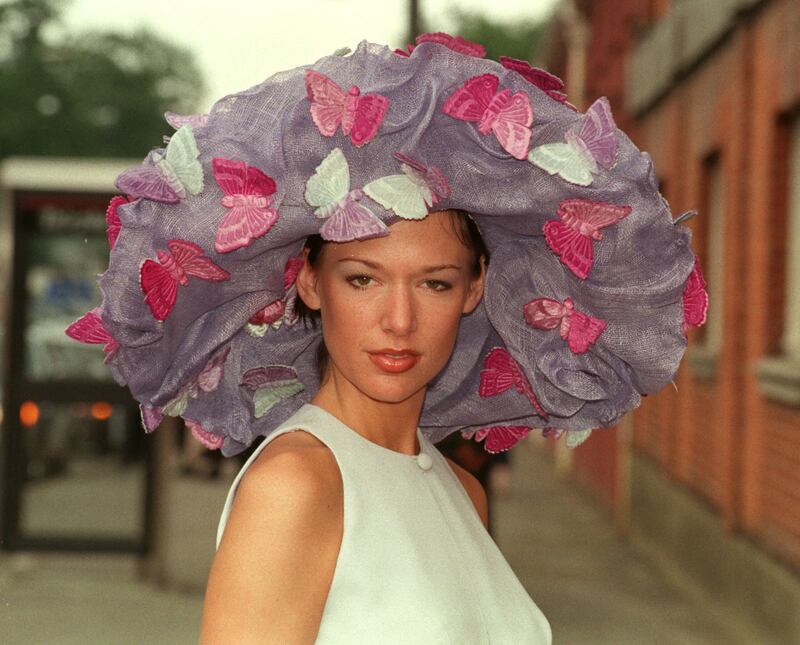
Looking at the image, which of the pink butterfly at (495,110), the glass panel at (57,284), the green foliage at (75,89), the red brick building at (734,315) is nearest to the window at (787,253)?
the red brick building at (734,315)

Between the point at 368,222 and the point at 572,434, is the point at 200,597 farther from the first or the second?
the point at 368,222

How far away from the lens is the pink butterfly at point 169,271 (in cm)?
241

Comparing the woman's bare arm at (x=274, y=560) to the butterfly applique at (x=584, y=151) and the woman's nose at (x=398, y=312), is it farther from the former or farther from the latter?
the butterfly applique at (x=584, y=151)

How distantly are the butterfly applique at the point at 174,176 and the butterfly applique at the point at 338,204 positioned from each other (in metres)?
0.19

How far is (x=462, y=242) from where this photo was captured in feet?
8.41

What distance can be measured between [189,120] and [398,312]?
0.47 m

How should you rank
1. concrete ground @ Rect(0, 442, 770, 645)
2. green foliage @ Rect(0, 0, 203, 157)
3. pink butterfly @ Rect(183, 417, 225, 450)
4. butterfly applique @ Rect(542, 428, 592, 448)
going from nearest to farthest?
1. pink butterfly @ Rect(183, 417, 225, 450)
2. butterfly applique @ Rect(542, 428, 592, 448)
3. concrete ground @ Rect(0, 442, 770, 645)
4. green foliage @ Rect(0, 0, 203, 157)

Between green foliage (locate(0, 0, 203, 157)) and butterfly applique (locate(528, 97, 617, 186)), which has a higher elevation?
green foliage (locate(0, 0, 203, 157))

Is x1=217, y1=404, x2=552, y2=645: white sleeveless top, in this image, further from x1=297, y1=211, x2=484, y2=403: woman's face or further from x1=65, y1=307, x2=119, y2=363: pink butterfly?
x1=65, y1=307, x2=119, y2=363: pink butterfly

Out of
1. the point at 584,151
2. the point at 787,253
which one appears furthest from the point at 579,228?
the point at 787,253

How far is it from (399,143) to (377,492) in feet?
1.86

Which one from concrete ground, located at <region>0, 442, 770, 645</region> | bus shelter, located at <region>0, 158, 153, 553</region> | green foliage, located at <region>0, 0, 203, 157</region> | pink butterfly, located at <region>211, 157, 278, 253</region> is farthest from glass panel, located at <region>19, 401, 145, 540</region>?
green foliage, located at <region>0, 0, 203, 157</region>

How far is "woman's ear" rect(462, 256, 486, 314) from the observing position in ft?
8.75

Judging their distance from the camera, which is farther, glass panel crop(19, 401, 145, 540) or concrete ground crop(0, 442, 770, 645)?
glass panel crop(19, 401, 145, 540)
